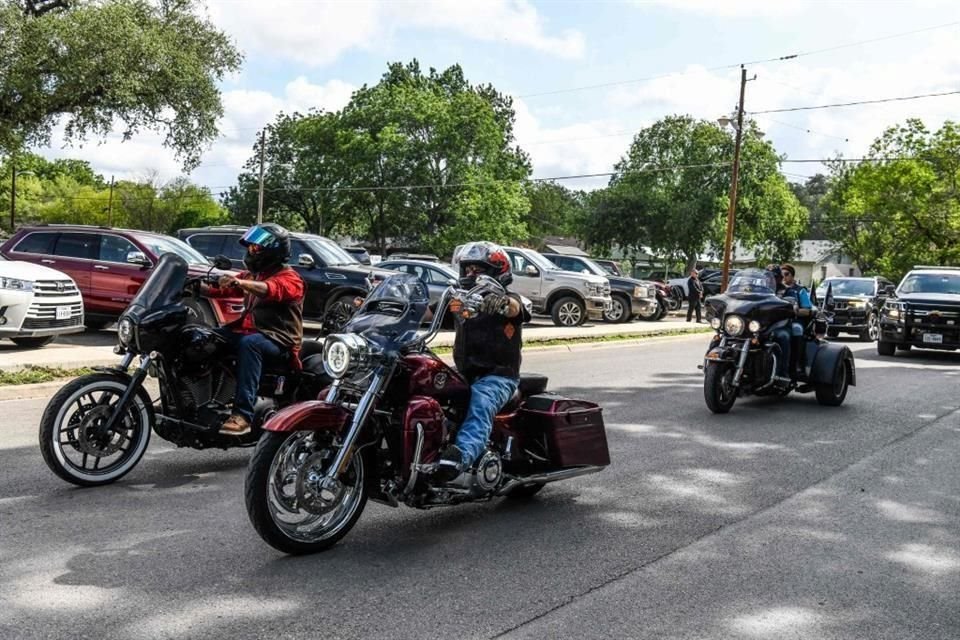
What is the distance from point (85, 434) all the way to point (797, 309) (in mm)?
8027

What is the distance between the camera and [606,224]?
6694 cm

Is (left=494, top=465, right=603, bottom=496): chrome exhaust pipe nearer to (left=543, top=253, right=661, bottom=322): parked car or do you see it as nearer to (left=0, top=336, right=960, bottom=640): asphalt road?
(left=0, top=336, right=960, bottom=640): asphalt road

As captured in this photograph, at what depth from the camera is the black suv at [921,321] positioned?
57.6 ft

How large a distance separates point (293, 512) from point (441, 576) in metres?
0.81

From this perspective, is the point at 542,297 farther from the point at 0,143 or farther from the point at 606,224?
the point at 606,224

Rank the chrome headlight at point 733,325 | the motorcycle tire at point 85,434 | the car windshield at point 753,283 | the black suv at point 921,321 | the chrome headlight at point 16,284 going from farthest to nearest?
the black suv at point 921,321 < the chrome headlight at point 16,284 < the car windshield at point 753,283 < the chrome headlight at point 733,325 < the motorcycle tire at point 85,434

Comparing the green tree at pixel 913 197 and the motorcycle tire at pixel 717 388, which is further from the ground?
the green tree at pixel 913 197

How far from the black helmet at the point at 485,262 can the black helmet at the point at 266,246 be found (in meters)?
1.99

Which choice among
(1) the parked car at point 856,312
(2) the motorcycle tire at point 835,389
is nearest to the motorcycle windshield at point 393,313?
(2) the motorcycle tire at point 835,389

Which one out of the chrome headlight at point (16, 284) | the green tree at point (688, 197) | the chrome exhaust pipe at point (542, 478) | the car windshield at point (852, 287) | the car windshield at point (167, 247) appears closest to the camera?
the chrome exhaust pipe at point (542, 478)

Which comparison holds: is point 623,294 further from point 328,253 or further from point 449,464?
point 449,464

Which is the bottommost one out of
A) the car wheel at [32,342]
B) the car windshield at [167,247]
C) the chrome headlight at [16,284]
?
the car wheel at [32,342]

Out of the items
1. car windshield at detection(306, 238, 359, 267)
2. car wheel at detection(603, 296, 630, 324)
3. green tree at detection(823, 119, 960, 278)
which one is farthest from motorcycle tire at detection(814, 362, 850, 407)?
green tree at detection(823, 119, 960, 278)

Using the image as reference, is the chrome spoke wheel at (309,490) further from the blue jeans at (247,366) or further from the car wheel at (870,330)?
the car wheel at (870,330)
